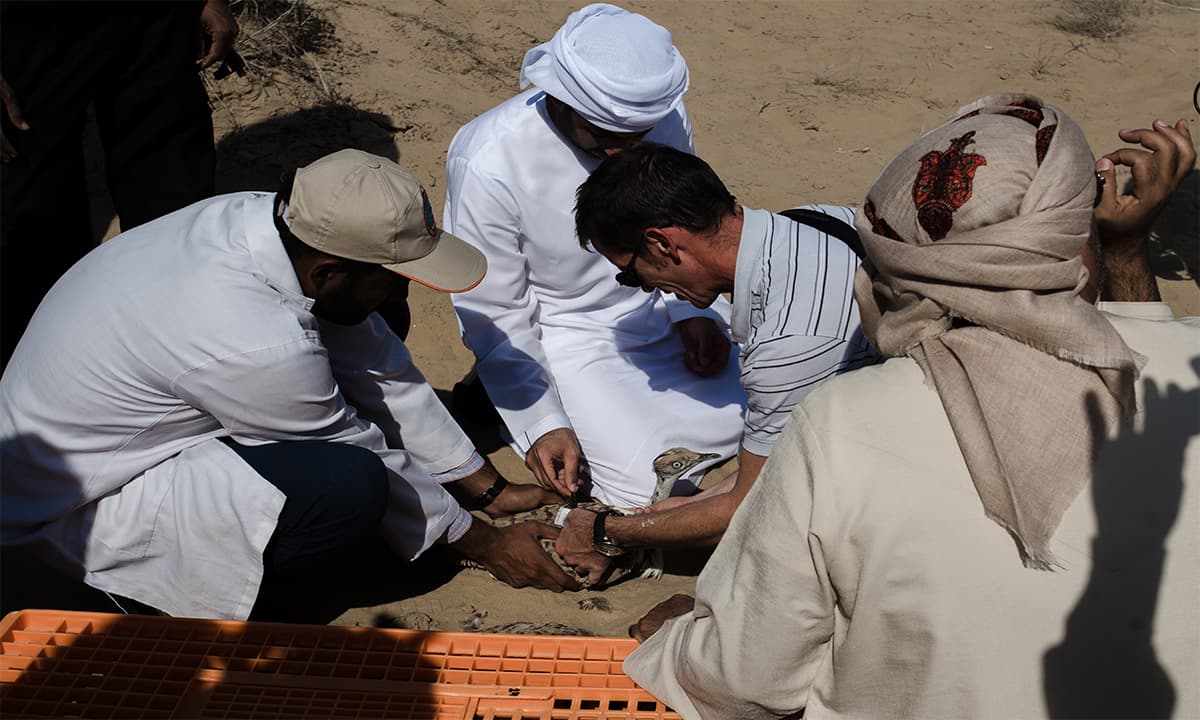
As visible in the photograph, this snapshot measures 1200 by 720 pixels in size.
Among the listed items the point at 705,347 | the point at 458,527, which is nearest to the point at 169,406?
the point at 458,527

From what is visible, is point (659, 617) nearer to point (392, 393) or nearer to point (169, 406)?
point (392, 393)

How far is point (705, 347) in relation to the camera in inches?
146

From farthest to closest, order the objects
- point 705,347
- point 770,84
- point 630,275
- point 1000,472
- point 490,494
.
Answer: point 770,84 → point 705,347 → point 490,494 → point 630,275 → point 1000,472

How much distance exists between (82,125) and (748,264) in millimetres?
2498

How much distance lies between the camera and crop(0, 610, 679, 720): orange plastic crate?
2.28 m

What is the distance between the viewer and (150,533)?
267cm

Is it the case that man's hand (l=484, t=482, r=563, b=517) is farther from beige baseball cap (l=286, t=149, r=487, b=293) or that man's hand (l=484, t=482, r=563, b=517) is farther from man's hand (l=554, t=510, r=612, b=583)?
beige baseball cap (l=286, t=149, r=487, b=293)

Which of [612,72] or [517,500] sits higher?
[612,72]

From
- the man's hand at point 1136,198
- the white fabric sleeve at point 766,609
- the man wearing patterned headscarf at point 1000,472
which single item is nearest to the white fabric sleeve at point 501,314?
the white fabric sleeve at point 766,609

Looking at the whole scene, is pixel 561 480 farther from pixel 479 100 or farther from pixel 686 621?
pixel 479 100

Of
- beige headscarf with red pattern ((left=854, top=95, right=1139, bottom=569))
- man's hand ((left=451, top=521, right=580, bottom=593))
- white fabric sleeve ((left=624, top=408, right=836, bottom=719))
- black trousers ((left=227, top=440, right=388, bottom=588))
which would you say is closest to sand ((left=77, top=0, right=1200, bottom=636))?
man's hand ((left=451, top=521, right=580, bottom=593))

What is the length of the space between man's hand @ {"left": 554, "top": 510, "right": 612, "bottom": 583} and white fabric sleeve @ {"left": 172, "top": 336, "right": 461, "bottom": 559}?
0.35 m

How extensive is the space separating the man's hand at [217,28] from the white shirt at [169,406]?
1.72 meters

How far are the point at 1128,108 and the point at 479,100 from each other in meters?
3.71
